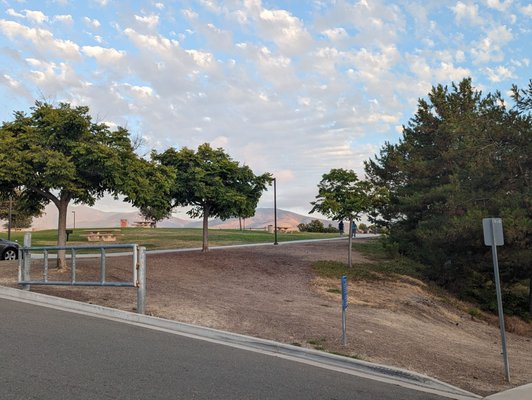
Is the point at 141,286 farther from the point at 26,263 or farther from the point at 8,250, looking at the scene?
the point at 8,250

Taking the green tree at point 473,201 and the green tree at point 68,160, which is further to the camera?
the green tree at point 473,201

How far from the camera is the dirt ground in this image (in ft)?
29.5

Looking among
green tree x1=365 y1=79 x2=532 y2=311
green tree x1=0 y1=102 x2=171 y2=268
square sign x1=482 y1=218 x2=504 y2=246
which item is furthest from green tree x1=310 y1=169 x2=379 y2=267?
square sign x1=482 y1=218 x2=504 y2=246

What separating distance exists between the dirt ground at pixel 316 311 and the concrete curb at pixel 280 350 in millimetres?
548

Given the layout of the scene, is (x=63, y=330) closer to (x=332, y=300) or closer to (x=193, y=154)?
(x=332, y=300)

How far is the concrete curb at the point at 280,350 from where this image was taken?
7059 mm

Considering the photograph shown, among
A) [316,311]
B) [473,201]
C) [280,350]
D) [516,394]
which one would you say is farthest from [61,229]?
[473,201]

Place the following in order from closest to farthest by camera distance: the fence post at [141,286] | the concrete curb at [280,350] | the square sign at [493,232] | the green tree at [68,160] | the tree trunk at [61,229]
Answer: the concrete curb at [280,350] < the square sign at [493,232] < the fence post at [141,286] < the green tree at [68,160] < the tree trunk at [61,229]

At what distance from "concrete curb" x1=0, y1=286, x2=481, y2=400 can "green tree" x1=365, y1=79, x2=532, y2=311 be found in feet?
45.9

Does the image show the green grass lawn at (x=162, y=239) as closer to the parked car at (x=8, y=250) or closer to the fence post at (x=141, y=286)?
the parked car at (x=8, y=250)

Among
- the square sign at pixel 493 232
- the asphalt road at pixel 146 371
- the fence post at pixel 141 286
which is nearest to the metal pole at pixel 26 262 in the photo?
the fence post at pixel 141 286

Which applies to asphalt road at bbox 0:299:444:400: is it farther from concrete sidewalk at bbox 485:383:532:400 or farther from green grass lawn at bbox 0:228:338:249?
green grass lawn at bbox 0:228:338:249

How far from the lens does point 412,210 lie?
95.7 feet

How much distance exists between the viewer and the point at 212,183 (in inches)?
937
